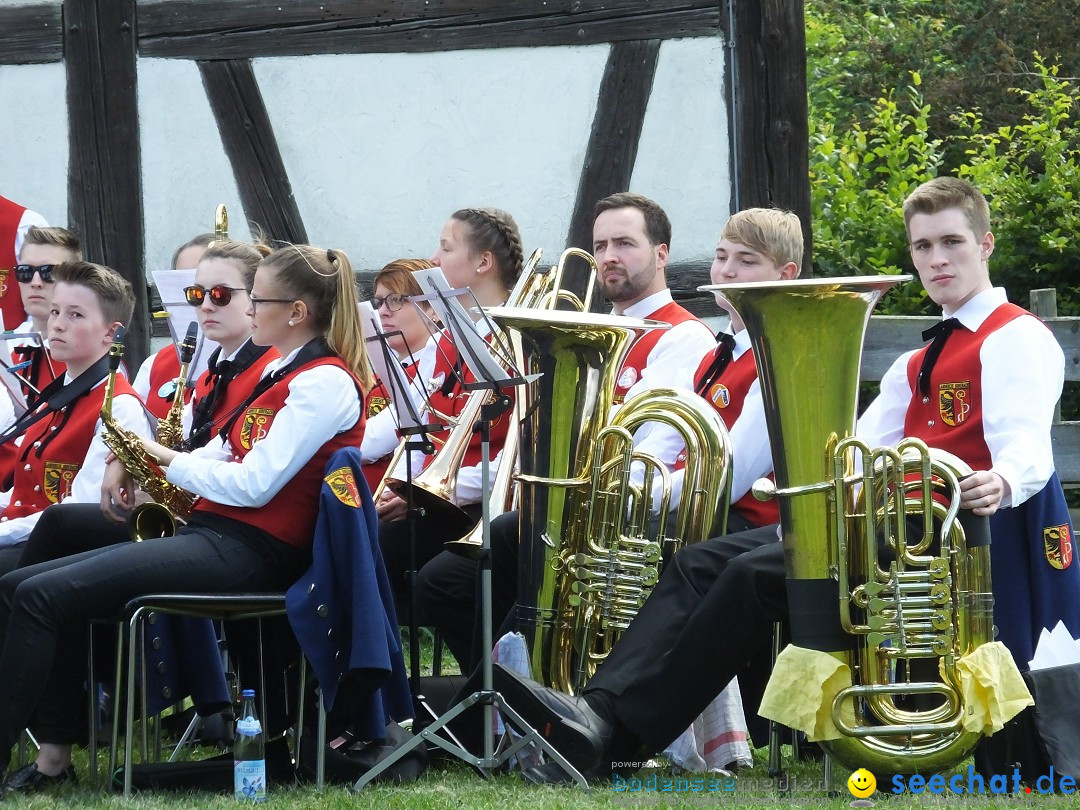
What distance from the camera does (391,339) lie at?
576cm

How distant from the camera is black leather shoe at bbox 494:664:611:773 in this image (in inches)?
160

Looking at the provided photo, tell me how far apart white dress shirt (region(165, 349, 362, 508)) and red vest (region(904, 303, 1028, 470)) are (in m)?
1.67

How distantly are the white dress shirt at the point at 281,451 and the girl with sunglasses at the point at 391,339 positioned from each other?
109cm

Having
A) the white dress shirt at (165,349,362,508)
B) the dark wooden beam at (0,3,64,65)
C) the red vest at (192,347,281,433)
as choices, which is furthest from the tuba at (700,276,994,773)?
the dark wooden beam at (0,3,64,65)

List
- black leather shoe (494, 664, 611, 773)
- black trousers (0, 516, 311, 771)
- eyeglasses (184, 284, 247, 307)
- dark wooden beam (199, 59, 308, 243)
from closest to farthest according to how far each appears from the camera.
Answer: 1. black leather shoe (494, 664, 611, 773)
2. black trousers (0, 516, 311, 771)
3. eyeglasses (184, 284, 247, 307)
4. dark wooden beam (199, 59, 308, 243)

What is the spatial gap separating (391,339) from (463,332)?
1675 mm

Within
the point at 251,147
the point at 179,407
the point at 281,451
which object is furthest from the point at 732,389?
the point at 251,147

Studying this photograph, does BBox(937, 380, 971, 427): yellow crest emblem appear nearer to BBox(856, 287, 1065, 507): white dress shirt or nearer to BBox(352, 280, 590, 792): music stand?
BBox(856, 287, 1065, 507): white dress shirt

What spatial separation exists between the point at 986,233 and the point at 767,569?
1.23m

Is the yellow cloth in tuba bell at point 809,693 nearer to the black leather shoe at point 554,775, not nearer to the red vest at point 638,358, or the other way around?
the black leather shoe at point 554,775

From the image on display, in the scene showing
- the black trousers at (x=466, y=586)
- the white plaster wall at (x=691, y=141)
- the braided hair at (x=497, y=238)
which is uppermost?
the white plaster wall at (x=691, y=141)

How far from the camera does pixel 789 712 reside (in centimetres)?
381

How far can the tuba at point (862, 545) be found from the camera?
378 cm

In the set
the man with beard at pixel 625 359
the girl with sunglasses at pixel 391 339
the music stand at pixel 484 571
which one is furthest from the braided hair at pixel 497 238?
the music stand at pixel 484 571
